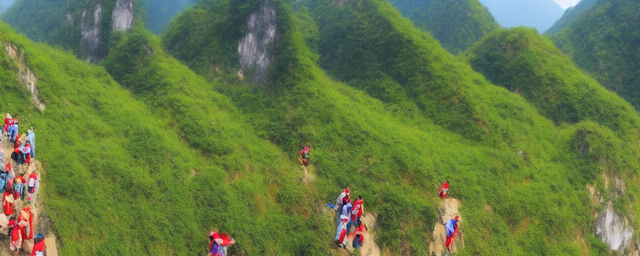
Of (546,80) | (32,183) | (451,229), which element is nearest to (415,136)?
(451,229)

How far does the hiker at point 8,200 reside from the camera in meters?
12.7

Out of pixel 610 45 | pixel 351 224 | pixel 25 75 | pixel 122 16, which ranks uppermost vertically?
pixel 610 45

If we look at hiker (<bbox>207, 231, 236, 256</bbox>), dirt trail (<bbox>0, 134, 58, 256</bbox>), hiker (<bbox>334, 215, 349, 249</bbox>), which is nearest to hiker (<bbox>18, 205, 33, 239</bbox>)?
dirt trail (<bbox>0, 134, 58, 256</bbox>)

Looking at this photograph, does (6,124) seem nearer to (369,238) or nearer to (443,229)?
(369,238)

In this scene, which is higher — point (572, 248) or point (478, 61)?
point (478, 61)

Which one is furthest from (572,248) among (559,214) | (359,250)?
(359,250)

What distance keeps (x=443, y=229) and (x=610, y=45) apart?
137 feet

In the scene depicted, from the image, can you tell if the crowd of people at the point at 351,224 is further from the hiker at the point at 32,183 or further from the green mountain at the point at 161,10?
the green mountain at the point at 161,10

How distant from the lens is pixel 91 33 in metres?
40.6

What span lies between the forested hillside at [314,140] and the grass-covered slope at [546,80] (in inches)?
5.7

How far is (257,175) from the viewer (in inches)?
855

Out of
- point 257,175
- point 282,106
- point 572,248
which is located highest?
point 572,248

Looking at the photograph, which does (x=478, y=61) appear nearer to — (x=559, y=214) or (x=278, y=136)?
(x=559, y=214)

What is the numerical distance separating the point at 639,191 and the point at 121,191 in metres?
32.5
